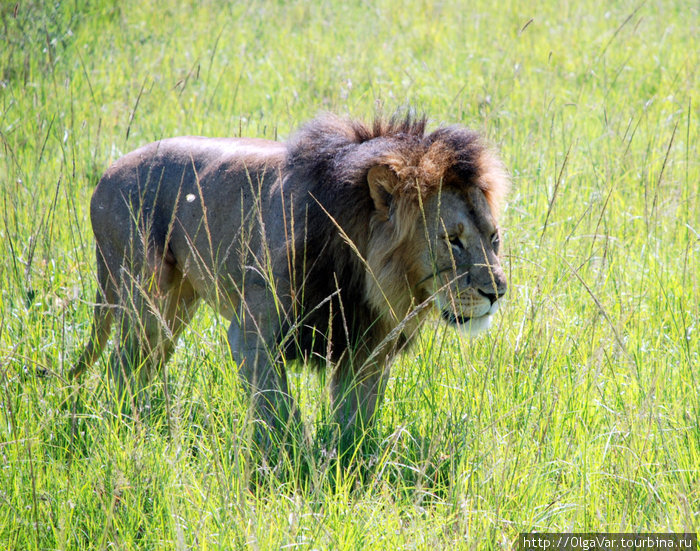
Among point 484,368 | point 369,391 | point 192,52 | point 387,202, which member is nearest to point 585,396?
point 484,368

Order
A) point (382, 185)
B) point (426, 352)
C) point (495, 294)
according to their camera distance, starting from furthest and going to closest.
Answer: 1. point (426, 352)
2. point (382, 185)
3. point (495, 294)

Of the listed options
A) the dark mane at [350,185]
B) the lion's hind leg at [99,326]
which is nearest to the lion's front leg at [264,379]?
the dark mane at [350,185]

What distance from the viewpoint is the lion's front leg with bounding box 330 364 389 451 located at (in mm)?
3031

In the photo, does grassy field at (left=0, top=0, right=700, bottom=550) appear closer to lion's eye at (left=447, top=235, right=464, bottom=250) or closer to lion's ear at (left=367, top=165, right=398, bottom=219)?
lion's eye at (left=447, top=235, right=464, bottom=250)

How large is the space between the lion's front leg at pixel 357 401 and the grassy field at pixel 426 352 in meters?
0.09

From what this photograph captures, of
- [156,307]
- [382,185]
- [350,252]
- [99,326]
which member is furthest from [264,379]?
[99,326]

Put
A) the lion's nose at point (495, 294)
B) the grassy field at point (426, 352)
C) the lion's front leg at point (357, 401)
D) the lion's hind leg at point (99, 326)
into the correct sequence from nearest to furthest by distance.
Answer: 1. the grassy field at point (426, 352)
2. the lion's nose at point (495, 294)
3. the lion's front leg at point (357, 401)
4. the lion's hind leg at point (99, 326)

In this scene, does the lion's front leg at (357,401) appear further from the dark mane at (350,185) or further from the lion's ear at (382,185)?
the lion's ear at (382,185)

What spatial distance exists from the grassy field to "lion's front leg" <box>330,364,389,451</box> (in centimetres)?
9

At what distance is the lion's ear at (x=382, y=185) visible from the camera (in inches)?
116

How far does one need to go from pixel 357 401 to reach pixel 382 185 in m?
0.81

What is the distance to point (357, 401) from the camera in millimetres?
2988

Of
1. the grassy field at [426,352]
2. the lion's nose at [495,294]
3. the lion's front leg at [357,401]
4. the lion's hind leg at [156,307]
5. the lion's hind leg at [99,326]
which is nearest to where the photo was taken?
the grassy field at [426,352]

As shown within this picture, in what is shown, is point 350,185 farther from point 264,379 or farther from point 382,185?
point 264,379
